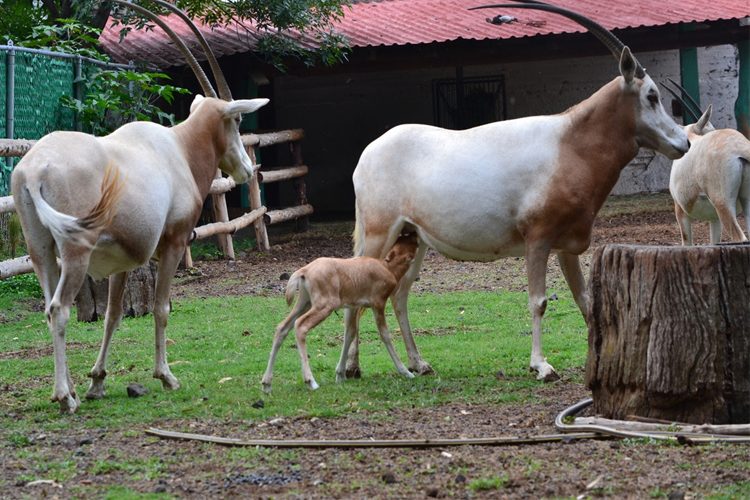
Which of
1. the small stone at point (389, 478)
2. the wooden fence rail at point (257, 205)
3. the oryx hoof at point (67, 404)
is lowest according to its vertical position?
the wooden fence rail at point (257, 205)

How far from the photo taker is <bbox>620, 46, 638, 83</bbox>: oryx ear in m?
7.89

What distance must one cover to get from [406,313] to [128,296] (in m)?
4.21

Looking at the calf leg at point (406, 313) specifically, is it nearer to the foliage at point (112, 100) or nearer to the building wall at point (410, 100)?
the foliage at point (112, 100)

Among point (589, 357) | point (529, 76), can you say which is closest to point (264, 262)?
point (529, 76)

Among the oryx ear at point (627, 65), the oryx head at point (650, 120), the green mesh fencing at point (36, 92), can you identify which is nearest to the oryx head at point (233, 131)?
the oryx ear at point (627, 65)

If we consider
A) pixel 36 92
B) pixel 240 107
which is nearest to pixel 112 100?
pixel 36 92

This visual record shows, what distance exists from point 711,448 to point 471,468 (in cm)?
114

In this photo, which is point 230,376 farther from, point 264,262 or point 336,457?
point 264,262

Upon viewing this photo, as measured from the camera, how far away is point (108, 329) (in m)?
7.64

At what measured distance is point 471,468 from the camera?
17.6ft

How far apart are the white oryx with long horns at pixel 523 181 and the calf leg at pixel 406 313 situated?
0.04ft

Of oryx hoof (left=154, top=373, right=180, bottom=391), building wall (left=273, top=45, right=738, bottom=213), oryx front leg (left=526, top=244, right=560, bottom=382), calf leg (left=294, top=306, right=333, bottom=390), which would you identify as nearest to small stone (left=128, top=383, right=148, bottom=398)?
oryx hoof (left=154, top=373, right=180, bottom=391)

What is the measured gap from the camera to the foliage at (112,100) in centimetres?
1472

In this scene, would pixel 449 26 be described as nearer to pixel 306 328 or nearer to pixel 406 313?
pixel 406 313
